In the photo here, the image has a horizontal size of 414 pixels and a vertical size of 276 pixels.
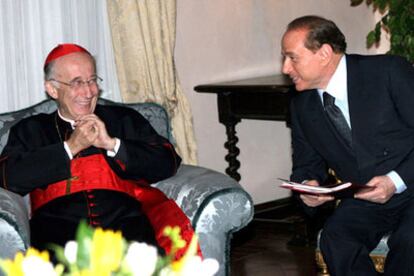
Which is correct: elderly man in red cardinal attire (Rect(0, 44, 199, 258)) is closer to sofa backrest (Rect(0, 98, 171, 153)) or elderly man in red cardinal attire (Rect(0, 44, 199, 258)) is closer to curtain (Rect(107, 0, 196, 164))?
sofa backrest (Rect(0, 98, 171, 153))

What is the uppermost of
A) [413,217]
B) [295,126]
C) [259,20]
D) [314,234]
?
[259,20]

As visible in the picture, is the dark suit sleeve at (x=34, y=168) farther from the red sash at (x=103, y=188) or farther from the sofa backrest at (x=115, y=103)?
the sofa backrest at (x=115, y=103)

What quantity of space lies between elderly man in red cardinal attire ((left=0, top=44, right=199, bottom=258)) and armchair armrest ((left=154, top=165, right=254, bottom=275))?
61mm

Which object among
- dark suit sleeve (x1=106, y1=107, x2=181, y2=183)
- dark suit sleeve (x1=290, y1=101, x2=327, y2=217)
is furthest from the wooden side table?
dark suit sleeve (x1=106, y1=107, x2=181, y2=183)

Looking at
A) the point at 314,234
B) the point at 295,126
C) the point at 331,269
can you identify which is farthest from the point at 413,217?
the point at 314,234

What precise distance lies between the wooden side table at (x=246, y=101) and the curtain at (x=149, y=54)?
1.34 ft

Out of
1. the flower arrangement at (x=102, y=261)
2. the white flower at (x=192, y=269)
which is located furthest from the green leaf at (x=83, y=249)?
the white flower at (x=192, y=269)

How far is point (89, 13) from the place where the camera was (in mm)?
5109

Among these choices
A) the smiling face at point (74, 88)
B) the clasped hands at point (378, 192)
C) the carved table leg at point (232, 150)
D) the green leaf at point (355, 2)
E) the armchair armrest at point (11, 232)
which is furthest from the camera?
the green leaf at point (355, 2)

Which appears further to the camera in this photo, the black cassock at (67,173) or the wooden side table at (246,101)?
the wooden side table at (246,101)

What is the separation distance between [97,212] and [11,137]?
51cm

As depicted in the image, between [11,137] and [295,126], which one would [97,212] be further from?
[295,126]

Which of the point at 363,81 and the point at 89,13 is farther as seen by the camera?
the point at 89,13

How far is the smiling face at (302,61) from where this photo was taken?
3.69 meters
